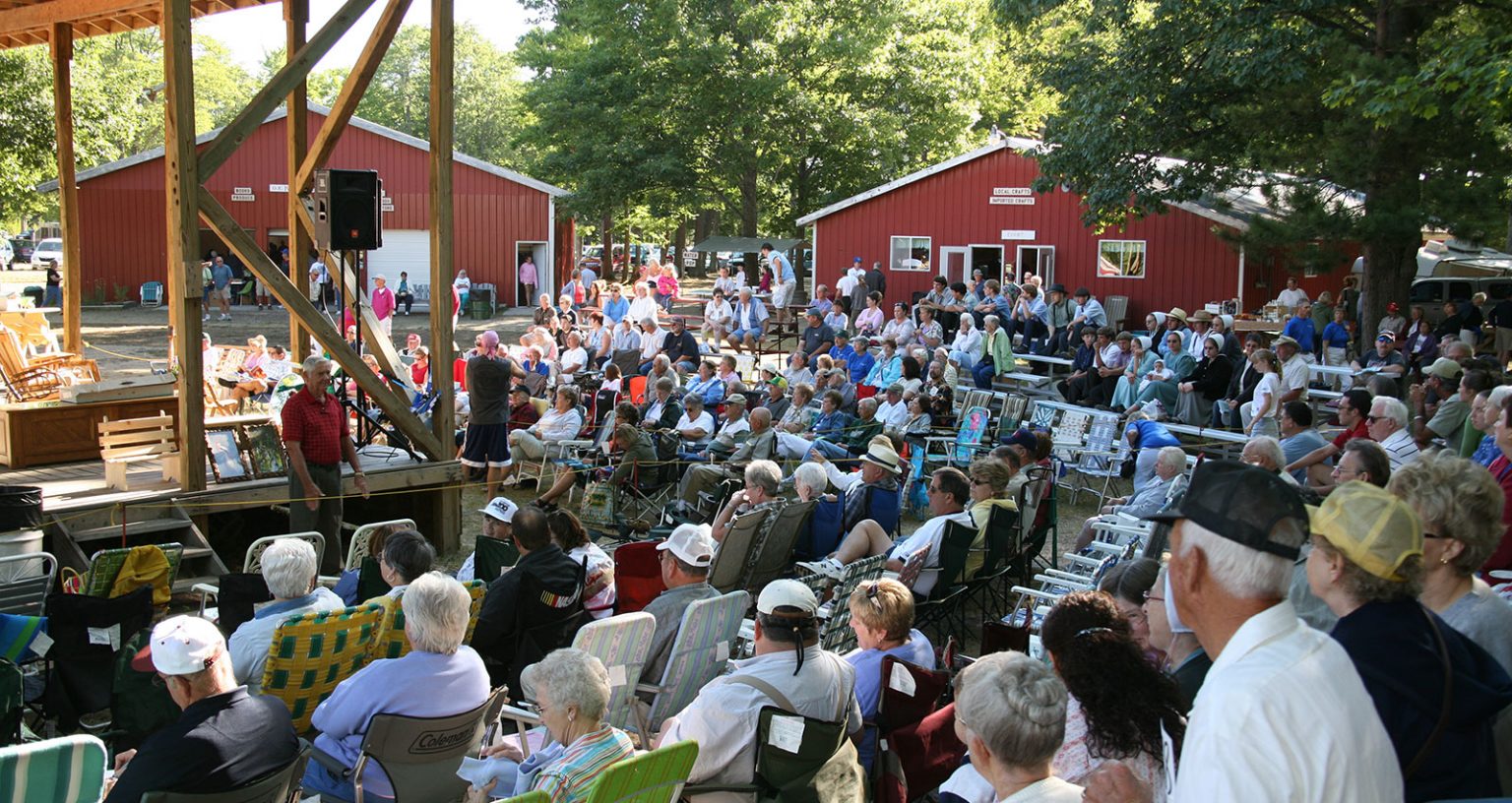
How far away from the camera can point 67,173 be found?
1223cm

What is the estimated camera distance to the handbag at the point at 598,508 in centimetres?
1002

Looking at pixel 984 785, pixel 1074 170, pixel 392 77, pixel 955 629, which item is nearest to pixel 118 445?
pixel 955 629

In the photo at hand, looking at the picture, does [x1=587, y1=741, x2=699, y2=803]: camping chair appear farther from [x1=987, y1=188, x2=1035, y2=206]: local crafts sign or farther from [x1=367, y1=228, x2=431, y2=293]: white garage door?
[x1=367, y1=228, x2=431, y2=293]: white garage door

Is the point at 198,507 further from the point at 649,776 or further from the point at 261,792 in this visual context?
the point at 649,776

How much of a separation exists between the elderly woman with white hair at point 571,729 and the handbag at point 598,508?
616 cm

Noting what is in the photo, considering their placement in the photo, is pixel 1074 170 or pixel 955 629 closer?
pixel 955 629

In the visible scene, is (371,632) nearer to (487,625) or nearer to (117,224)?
(487,625)

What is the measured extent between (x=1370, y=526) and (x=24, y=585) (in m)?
5.97

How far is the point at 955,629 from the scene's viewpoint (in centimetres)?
741

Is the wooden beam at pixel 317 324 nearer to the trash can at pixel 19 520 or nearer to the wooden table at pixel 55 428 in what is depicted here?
the wooden table at pixel 55 428

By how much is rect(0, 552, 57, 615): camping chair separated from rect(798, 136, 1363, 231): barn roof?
12.3 m

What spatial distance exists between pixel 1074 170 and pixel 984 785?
14680 mm

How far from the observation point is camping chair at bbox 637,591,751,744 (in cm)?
500

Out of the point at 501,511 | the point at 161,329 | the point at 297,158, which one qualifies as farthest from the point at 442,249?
the point at 161,329
